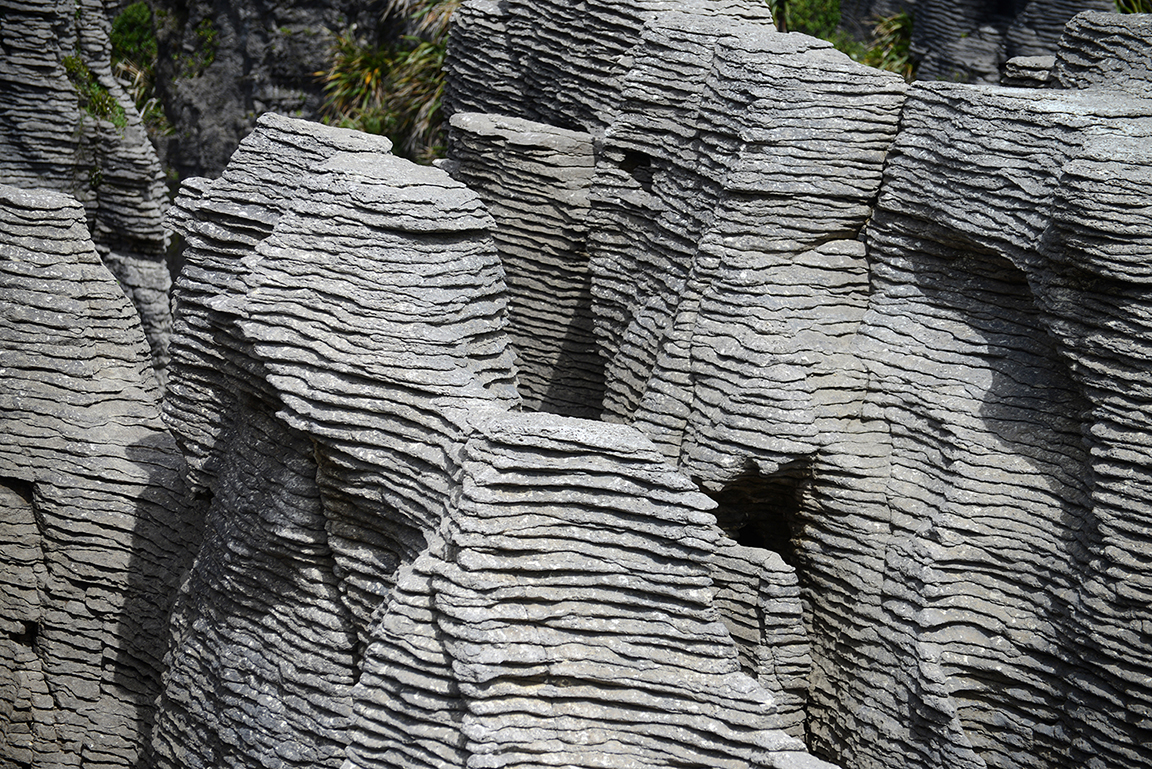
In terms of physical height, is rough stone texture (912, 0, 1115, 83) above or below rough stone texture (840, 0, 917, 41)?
above

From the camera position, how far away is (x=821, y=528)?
31.6 ft

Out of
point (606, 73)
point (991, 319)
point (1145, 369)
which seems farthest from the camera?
point (606, 73)

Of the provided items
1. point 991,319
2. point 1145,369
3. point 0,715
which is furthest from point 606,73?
point 0,715

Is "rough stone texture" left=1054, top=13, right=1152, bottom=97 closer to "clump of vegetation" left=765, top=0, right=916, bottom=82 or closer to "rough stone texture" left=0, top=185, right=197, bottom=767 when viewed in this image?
"rough stone texture" left=0, top=185, right=197, bottom=767

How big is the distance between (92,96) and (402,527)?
11.1m

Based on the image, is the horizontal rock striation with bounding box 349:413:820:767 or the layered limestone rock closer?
the horizontal rock striation with bounding box 349:413:820:767

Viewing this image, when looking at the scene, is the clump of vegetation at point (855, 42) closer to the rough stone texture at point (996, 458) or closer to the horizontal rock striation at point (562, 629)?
the rough stone texture at point (996, 458)

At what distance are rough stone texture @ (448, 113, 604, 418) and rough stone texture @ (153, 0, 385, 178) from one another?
9.85 m

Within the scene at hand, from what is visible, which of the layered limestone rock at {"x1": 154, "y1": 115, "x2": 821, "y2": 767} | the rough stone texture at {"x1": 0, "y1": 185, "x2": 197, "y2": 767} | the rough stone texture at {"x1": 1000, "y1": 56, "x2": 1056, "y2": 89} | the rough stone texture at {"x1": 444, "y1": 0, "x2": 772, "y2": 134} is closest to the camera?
the layered limestone rock at {"x1": 154, "y1": 115, "x2": 821, "y2": 767}

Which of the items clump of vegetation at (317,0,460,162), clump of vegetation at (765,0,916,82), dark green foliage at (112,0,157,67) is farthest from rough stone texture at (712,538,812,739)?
dark green foliage at (112,0,157,67)

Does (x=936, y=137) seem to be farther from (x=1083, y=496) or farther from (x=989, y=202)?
(x=1083, y=496)

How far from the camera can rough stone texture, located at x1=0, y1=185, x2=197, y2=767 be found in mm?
11133

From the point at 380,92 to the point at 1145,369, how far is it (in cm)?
1581

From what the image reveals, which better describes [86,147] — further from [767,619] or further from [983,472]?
[983,472]
